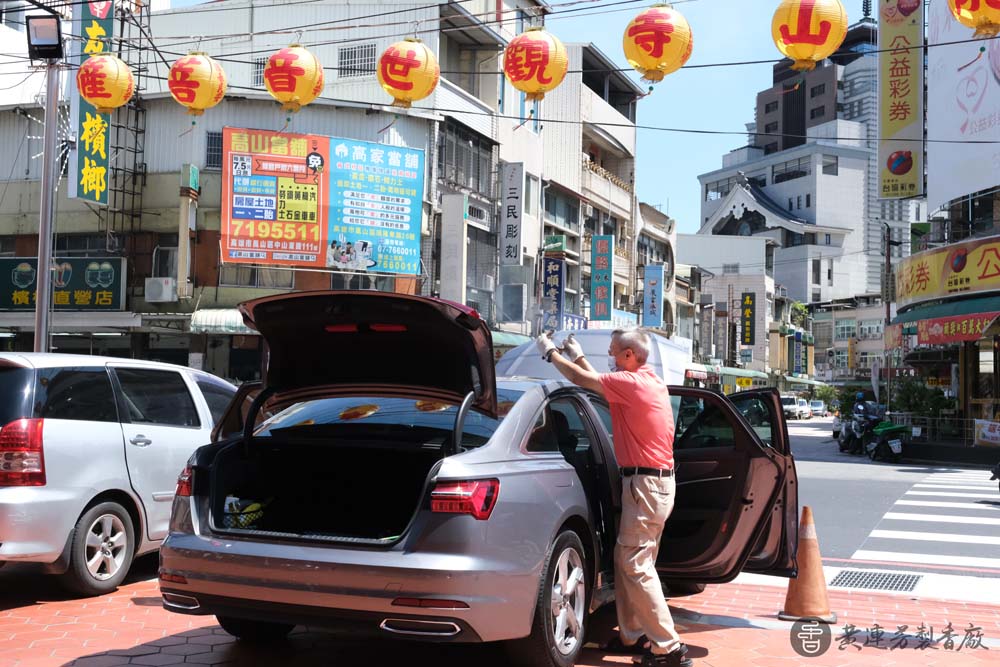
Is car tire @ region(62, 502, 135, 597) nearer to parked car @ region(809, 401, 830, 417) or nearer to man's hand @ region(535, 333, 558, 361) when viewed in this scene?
man's hand @ region(535, 333, 558, 361)

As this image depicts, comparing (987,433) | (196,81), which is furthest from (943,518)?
(196,81)

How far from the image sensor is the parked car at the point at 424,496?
4215mm

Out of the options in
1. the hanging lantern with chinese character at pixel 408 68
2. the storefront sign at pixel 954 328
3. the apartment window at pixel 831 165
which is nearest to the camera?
the hanging lantern with chinese character at pixel 408 68

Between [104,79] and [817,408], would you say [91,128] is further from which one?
[817,408]

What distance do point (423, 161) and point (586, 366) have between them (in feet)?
72.7

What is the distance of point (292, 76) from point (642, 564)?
10.2 metres

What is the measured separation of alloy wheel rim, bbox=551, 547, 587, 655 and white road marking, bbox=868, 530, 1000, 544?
21.9 feet

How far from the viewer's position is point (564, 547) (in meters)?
4.76

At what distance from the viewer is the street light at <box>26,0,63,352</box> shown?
12.5m

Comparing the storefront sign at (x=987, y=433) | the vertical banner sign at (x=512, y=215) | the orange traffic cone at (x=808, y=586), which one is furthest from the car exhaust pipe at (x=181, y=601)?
the vertical banner sign at (x=512, y=215)

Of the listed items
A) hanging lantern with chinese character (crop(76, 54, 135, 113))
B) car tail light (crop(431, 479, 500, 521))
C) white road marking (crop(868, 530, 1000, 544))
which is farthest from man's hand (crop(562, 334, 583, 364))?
hanging lantern with chinese character (crop(76, 54, 135, 113))

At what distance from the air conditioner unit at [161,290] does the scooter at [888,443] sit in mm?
18070

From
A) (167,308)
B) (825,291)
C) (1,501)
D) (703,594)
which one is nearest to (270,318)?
(1,501)

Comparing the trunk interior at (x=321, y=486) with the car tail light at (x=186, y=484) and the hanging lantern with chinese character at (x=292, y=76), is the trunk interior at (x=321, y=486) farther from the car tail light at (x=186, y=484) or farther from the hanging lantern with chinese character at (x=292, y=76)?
the hanging lantern with chinese character at (x=292, y=76)
